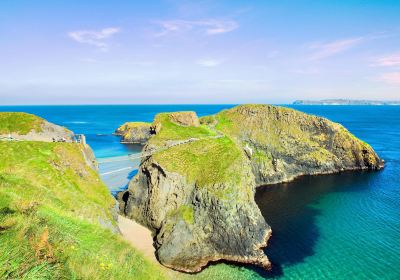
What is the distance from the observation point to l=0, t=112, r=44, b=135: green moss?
35.7 m

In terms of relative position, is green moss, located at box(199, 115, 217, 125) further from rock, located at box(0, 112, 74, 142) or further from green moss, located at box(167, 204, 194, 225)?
rock, located at box(0, 112, 74, 142)

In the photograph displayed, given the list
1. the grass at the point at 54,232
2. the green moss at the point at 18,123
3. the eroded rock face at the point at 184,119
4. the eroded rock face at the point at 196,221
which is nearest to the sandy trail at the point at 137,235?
the eroded rock face at the point at 196,221

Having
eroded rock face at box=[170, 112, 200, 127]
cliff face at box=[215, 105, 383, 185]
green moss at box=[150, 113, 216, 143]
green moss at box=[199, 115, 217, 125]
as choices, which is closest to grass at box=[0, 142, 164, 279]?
green moss at box=[150, 113, 216, 143]

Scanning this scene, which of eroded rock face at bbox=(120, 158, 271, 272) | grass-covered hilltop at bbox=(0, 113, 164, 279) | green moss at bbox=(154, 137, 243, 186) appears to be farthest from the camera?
green moss at bbox=(154, 137, 243, 186)

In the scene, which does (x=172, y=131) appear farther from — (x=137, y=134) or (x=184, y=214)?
(x=137, y=134)

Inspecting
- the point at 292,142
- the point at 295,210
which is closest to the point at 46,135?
the point at 295,210

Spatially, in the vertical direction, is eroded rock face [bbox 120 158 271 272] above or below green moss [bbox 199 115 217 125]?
below

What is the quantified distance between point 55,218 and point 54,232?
10.6 feet

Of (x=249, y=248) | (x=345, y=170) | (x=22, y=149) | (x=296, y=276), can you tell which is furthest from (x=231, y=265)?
(x=345, y=170)

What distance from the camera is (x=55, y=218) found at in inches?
603

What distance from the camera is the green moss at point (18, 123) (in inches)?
1405

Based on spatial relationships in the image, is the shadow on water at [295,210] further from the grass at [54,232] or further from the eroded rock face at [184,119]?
the eroded rock face at [184,119]

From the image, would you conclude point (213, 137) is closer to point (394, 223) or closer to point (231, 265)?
point (231, 265)

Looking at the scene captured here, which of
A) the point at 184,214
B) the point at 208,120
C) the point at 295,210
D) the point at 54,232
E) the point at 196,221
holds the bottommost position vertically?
the point at 295,210
